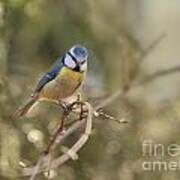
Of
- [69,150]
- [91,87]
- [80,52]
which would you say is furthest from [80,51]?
[91,87]

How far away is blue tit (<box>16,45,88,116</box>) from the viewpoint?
138 centimetres

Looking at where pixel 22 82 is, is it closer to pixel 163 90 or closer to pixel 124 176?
pixel 124 176

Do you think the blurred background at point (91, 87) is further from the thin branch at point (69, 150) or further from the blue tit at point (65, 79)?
the thin branch at point (69, 150)

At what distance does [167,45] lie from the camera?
4.46 meters

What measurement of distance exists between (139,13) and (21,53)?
119 centimetres

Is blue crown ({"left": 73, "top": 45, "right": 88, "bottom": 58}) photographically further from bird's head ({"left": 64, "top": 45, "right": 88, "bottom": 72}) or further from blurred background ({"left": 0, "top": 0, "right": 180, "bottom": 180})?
blurred background ({"left": 0, "top": 0, "right": 180, "bottom": 180})

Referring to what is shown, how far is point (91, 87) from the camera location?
2.38 m

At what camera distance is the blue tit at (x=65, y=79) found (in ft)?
4.54

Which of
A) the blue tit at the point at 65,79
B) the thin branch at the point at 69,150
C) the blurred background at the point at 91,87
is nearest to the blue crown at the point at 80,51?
the blue tit at the point at 65,79

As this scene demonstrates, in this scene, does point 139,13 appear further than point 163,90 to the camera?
Yes

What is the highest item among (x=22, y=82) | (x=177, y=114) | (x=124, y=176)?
(x=22, y=82)

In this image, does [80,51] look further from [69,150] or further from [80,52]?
[69,150]

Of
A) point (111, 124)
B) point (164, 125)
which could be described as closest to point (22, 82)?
point (111, 124)

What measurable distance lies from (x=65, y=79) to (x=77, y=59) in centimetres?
7
